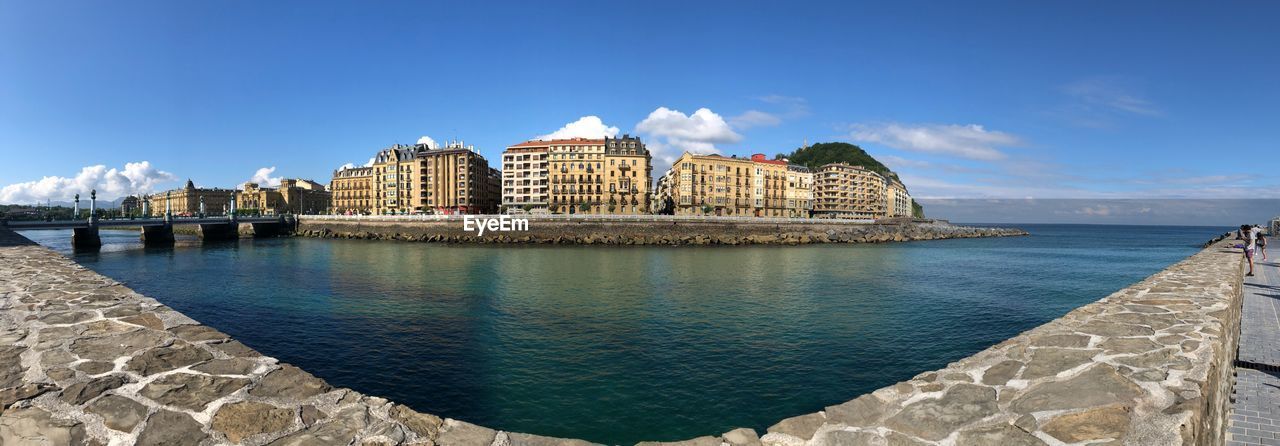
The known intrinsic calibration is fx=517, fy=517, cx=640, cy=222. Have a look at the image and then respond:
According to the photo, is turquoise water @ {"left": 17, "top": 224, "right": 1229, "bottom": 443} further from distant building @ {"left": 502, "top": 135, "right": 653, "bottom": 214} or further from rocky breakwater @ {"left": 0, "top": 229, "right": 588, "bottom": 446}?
distant building @ {"left": 502, "top": 135, "right": 653, "bottom": 214}

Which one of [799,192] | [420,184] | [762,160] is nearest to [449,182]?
[420,184]

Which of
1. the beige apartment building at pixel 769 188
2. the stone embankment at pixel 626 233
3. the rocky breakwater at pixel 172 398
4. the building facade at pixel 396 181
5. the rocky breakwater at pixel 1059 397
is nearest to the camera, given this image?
the rocky breakwater at pixel 172 398

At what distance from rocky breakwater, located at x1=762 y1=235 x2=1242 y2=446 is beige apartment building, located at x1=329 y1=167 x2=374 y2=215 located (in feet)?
590

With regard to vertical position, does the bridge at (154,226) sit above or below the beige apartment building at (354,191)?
below

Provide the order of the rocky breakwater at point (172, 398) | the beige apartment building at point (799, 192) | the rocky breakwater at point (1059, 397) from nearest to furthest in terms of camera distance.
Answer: the rocky breakwater at point (172, 398), the rocky breakwater at point (1059, 397), the beige apartment building at point (799, 192)

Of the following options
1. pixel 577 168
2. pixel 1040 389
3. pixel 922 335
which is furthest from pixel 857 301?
pixel 577 168

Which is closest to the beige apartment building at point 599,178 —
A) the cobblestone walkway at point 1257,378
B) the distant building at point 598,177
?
the distant building at point 598,177

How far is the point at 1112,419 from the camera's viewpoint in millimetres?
5383

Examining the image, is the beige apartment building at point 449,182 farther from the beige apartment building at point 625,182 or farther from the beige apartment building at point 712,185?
the beige apartment building at point 712,185

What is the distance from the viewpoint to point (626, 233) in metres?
92.3

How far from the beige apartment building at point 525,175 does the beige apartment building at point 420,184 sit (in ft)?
31.4

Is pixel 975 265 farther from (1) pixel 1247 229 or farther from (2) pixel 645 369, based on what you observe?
(2) pixel 645 369

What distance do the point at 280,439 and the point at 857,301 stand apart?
91.1 feet

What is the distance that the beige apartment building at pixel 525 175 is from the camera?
141m
